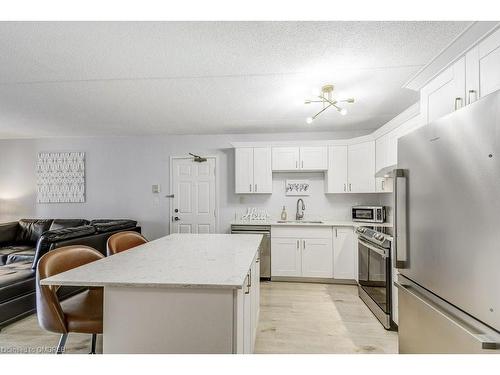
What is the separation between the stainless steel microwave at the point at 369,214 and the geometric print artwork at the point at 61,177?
5104 mm

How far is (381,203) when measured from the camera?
424cm

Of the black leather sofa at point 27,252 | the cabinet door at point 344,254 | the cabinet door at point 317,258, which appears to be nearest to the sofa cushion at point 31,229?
the black leather sofa at point 27,252

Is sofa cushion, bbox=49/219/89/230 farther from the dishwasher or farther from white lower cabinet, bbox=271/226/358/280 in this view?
white lower cabinet, bbox=271/226/358/280

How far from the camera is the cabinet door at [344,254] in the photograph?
12.4 feet

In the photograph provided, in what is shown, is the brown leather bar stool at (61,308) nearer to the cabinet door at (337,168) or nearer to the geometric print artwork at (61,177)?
the cabinet door at (337,168)

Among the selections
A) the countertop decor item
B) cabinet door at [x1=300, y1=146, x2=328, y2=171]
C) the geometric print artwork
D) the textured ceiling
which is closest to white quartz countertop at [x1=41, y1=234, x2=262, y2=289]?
the textured ceiling

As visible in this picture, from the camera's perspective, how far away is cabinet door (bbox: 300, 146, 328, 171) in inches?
165

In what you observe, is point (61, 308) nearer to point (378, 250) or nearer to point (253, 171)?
point (378, 250)

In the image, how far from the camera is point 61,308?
4.91ft

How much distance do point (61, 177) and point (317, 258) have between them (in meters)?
5.06

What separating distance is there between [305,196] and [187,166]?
2.25 meters

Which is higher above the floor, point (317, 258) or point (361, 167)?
point (361, 167)

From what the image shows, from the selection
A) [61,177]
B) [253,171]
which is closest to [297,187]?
[253,171]

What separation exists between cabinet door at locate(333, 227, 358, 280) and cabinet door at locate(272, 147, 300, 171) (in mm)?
1230
